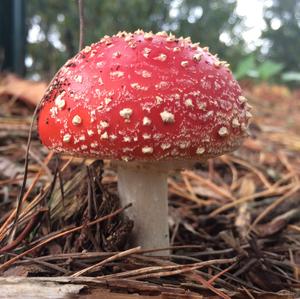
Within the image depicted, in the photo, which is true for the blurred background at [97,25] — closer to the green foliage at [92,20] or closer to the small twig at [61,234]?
the green foliage at [92,20]

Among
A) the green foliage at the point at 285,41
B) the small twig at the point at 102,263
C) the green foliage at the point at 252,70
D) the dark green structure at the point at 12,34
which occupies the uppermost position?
the green foliage at the point at 285,41

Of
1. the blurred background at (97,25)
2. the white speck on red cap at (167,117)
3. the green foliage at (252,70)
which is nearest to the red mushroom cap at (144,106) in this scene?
the white speck on red cap at (167,117)

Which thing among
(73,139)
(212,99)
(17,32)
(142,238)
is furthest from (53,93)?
(17,32)

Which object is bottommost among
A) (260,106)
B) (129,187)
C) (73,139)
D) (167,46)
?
(129,187)

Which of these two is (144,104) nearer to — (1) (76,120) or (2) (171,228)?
(1) (76,120)

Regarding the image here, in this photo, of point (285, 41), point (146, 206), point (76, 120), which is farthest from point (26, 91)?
point (285, 41)

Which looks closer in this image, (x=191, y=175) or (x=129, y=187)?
(x=129, y=187)

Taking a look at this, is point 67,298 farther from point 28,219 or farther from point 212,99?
point 212,99
